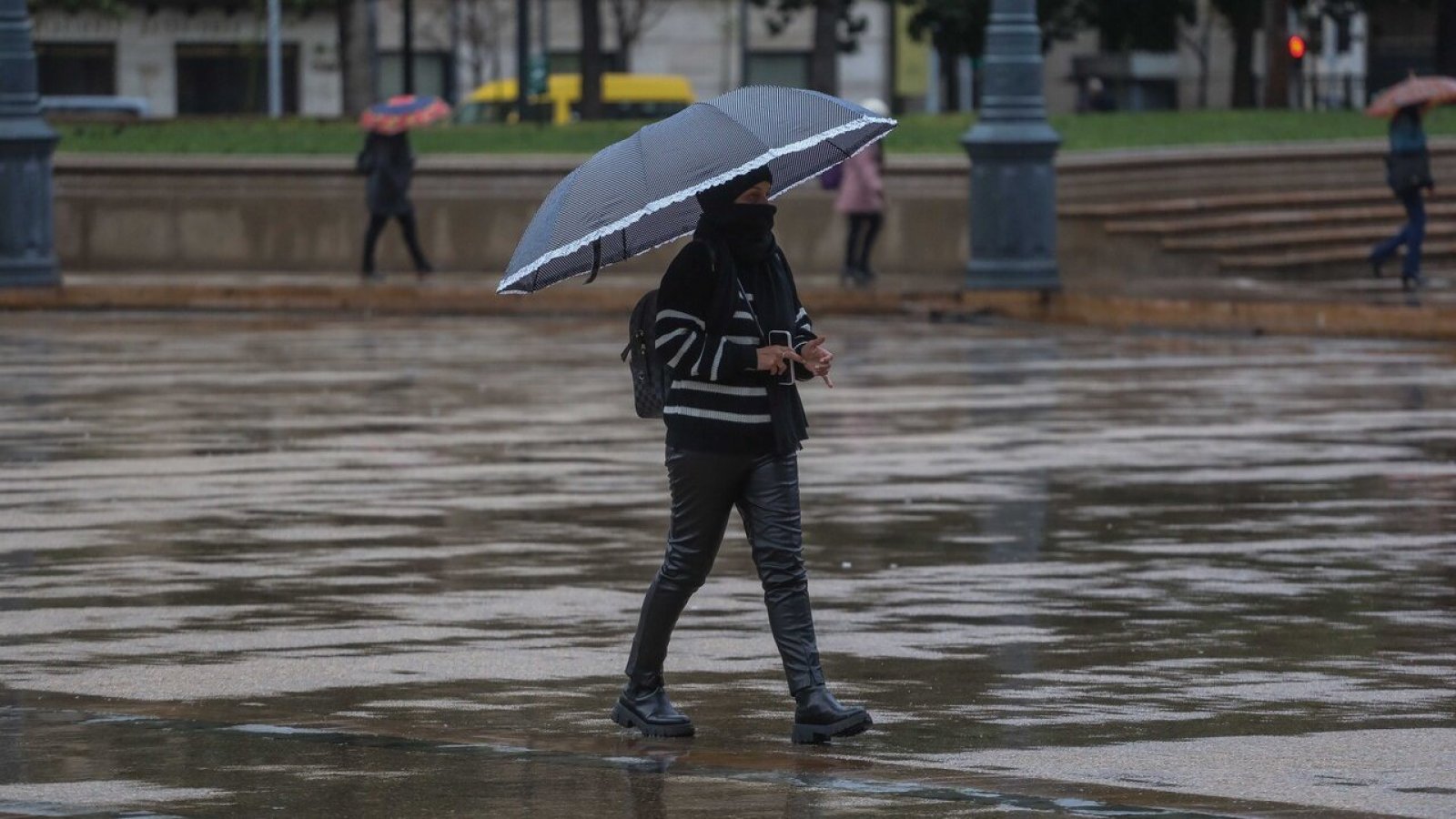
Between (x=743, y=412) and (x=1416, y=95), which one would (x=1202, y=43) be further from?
(x=743, y=412)

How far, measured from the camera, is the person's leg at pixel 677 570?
27.9 feet

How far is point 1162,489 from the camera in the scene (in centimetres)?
1488

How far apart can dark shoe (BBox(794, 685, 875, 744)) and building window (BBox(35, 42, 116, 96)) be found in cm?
7195

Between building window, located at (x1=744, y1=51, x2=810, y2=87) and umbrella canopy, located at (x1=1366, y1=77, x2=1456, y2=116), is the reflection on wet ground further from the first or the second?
building window, located at (x1=744, y1=51, x2=810, y2=87)

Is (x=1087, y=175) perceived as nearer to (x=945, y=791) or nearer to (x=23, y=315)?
(x=23, y=315)

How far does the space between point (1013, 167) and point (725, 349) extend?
2159cm

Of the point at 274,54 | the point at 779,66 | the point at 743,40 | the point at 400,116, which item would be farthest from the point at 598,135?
the point at 779,66

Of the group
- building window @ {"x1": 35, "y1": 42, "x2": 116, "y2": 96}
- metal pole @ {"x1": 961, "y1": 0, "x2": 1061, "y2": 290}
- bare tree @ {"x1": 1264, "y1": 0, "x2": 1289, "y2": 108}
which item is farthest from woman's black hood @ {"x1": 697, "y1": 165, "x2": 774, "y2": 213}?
building window @ {"x1": 35, "y1": 42, "x2": 116, "y2": 96}

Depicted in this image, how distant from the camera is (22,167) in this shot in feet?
102

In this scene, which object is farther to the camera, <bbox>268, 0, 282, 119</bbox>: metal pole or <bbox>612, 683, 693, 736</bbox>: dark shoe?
<bbox>268, 0, 282, 119</bbox>: metal pole

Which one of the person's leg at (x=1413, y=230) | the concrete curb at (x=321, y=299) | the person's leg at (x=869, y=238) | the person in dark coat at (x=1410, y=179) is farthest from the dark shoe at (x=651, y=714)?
the person's leg at (x=869, y=238)

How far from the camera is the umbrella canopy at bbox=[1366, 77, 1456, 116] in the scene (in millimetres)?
27500

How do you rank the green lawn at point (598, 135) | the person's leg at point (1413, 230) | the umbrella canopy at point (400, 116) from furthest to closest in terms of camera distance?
the green lawn at point (598, 135)
the umbrella canopy at point (400, 116)
the person's leg at point (1413, 230)

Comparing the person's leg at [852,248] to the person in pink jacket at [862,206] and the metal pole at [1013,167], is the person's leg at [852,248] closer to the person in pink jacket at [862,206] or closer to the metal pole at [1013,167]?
the person in pink jacket at [862,206]
